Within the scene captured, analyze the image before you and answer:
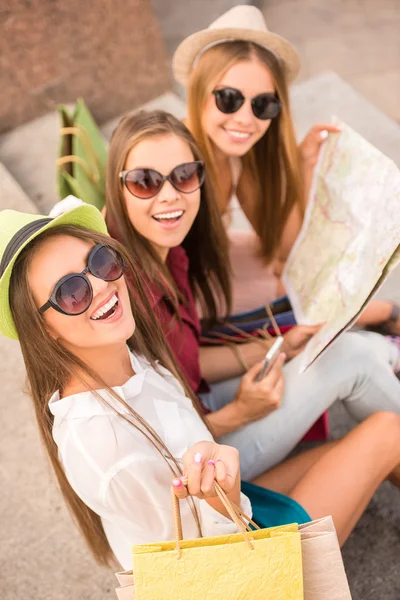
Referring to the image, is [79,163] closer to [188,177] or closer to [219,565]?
[188,177]

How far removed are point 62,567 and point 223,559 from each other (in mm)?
1022

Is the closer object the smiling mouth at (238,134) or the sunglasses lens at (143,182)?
the sunglasses lens at (143,182)

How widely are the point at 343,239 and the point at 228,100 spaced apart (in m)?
0.62

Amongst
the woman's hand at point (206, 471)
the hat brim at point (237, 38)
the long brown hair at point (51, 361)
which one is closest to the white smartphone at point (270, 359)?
the long brown hair at point (51, 361)

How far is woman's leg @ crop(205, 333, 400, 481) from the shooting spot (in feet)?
5.91

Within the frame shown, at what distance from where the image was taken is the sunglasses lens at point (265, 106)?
213 cm

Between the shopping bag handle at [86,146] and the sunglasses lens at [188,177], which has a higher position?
the shopping bag handle at [86,146]

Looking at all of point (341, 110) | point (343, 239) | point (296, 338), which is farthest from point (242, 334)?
point (341, 110)

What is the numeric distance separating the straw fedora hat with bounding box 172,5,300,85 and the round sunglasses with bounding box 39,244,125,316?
1145mm

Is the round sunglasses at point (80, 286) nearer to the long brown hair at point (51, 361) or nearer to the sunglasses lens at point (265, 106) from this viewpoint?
the long brown hair at point (51, 361)

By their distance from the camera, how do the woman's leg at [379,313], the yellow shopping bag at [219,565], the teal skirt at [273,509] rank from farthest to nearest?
the woman's leg at [379,313]
the teal skirt at [273,509]
the yellow shopping bag at [219,565]

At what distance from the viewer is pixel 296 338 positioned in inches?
82.1

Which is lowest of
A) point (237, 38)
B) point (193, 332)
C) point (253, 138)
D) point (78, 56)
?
point (193, 332)

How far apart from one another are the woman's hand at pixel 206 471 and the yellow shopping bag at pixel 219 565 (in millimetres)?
34
